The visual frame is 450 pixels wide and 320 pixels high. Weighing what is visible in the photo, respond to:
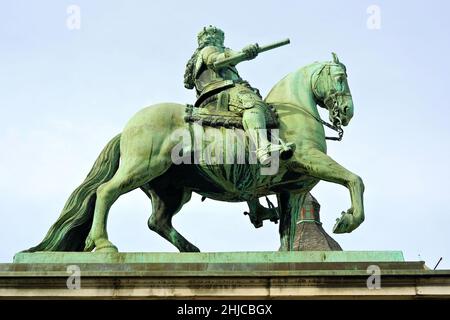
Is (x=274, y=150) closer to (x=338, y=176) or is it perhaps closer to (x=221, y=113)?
(x=338, y=176)

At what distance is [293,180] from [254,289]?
3198 mm

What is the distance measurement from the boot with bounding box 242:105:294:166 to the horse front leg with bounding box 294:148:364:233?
1.44 ft

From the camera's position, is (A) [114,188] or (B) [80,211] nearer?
(A) [114,188]

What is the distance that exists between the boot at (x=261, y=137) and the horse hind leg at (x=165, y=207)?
170 cm

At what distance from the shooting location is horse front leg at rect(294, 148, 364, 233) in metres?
14.8

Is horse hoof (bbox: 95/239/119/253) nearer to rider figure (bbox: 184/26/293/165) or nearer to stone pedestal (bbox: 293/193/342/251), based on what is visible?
rider figure (bbox: 184/26/293/165)

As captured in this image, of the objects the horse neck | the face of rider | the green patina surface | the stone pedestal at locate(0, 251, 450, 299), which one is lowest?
the stone pedestal at locate(0, 251, 450, 299)

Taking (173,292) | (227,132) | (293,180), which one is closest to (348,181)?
(293,180)

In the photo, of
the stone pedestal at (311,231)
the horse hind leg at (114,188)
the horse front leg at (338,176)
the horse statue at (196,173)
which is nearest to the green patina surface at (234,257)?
the horse statue at (196,173)

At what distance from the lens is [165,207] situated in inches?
645

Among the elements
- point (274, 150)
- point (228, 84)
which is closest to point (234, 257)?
point (274, 150)

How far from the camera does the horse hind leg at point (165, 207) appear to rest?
16.3 metres

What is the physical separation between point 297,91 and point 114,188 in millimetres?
3595

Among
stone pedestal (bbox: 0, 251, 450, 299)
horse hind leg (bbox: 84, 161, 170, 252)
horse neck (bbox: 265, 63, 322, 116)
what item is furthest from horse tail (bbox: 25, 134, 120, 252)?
horse neck (bbox: 265, 63, 322, 116)
